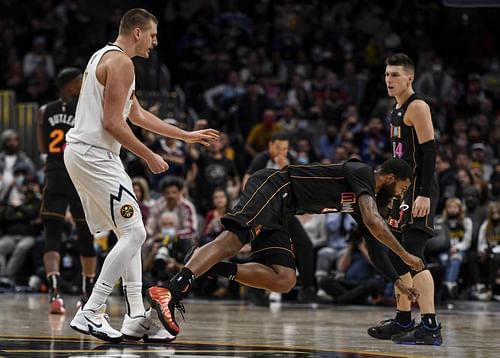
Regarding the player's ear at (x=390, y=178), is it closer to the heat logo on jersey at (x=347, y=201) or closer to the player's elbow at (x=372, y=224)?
the heat logo on jersey at (x=347, y=201)

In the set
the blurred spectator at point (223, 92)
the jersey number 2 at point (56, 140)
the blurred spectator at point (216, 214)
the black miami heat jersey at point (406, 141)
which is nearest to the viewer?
the black miami heat jersey at point (406, 141)

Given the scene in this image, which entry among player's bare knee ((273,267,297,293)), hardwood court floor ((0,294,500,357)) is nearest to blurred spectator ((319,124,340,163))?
hardwood court floor ((0,294,500,357))

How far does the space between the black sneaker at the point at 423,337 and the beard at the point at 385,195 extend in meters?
0.92

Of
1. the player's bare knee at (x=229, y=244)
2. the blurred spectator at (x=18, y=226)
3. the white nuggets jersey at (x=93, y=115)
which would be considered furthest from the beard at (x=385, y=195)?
the blurred spectator at (x=18, y=226)

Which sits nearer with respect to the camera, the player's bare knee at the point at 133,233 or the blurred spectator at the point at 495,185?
the player's bare knee at the point at 133,233

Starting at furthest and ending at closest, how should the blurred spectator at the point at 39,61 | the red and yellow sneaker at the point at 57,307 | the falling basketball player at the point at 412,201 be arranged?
the blurred spectator at the point at 39,61
the red and yellow sneaker at the point at 57,307
the falling basketball player at the point at 412,201

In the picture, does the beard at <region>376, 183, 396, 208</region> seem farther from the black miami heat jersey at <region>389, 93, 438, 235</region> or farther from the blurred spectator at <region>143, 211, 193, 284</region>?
the blurred spectator at <region>143, 211, 193, 284</region>

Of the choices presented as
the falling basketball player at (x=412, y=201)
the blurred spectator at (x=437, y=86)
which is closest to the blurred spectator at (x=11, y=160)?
the blurred spectator at (x=437, y=86)

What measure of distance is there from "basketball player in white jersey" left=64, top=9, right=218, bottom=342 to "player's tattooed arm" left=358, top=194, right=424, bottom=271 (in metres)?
1.41

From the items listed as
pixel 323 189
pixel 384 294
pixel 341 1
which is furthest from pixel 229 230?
pixel 341 1

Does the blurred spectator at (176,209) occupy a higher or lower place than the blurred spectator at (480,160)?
lower

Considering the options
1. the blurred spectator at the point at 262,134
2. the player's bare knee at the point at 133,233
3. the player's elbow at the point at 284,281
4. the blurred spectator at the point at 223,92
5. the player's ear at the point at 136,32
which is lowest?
the player's elbow at the point at 284,281

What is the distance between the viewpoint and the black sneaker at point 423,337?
800 centimetres

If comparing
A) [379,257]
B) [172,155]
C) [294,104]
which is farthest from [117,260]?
[294,104]
